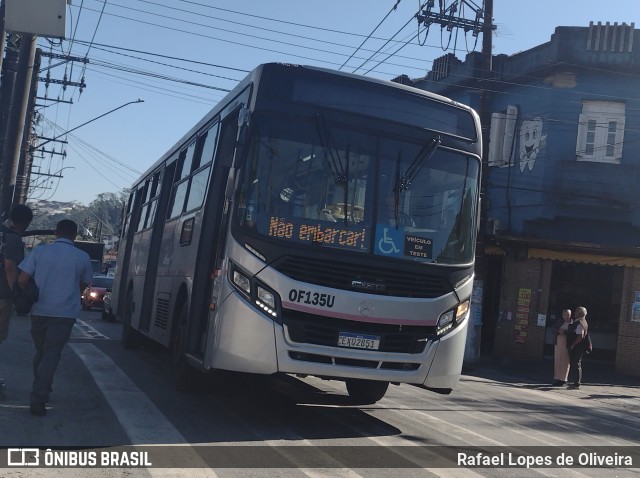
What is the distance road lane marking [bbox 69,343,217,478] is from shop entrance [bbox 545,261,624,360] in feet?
58.3

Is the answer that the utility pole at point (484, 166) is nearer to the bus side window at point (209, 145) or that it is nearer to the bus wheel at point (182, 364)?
the bus side window at point (209, 145)

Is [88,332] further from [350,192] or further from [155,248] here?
[350,192]

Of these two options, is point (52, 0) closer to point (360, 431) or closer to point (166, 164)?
point (166, 164)

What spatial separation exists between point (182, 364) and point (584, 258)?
60.5 feet

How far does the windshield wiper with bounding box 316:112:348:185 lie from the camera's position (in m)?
8.16

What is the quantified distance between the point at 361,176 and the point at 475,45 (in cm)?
2108

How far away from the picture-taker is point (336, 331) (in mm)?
7910

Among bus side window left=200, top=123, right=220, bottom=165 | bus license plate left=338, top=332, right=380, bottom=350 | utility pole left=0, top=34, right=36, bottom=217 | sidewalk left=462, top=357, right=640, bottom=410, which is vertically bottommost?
sidewalk left=462, top=357, right=640, bottom=410

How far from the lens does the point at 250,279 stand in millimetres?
7812

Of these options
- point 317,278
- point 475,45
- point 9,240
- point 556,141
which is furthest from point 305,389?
point 475,45

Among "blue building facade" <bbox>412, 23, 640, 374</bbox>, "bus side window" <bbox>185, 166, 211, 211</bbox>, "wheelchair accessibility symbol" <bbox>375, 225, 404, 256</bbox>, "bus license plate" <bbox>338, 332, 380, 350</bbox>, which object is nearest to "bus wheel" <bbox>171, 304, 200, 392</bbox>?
"bus side window" <bbox>185, 166, 211, 211</bbox>

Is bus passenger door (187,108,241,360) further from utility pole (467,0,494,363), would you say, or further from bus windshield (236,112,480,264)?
utility pole (467,0,494,363)

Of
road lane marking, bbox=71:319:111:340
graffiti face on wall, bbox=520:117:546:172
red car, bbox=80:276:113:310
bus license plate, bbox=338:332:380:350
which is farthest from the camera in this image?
red car, bbox=80:276:113:310

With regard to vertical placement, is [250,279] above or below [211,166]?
below
